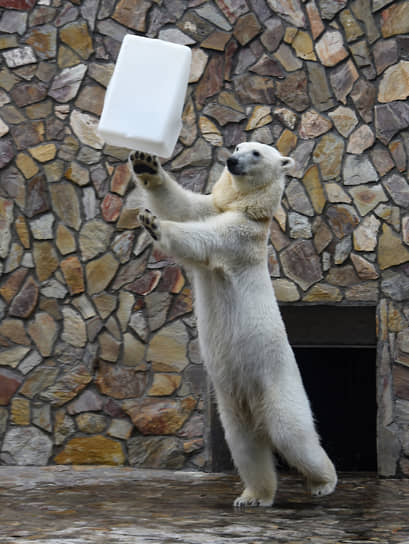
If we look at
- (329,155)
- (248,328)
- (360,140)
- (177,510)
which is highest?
(360,140)

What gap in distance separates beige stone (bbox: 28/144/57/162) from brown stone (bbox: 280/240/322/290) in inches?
70.7

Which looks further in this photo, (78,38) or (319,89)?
(78,38)

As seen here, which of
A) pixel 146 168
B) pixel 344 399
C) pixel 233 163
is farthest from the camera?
pixel 344 399

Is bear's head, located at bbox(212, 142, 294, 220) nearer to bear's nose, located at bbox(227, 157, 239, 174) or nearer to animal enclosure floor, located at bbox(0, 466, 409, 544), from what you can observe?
bear's nose, located at bbox(227, 157, 239, 174)

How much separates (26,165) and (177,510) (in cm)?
292

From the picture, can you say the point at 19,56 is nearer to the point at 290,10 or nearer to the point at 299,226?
the point at 290,10

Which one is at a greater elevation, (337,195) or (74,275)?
(337,195)

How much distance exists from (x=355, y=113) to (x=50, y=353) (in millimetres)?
2712

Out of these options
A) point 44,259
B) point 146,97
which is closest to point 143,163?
point 146,97

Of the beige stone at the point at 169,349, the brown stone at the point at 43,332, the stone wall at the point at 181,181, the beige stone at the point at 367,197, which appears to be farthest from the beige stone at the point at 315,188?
the brown stone at the point at 43,332

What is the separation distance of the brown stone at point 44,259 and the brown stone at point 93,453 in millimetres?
1196

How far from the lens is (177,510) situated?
432 cm

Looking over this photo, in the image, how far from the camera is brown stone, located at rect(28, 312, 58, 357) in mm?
6078

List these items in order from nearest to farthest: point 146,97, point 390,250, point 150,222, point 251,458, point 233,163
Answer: point 150,222
point 146,97
point 233,163
point 251,458
point 390,250
